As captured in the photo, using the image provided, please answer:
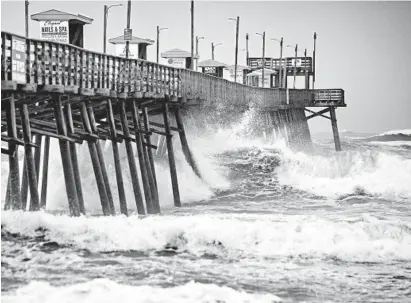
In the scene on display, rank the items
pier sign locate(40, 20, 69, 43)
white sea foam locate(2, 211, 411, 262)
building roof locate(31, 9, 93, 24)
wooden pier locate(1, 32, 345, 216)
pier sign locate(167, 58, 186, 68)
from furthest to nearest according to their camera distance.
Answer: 1. pier sign locate(167, 58, 186, 68)
2. building roof locate(31, 9, 93, 24)
3. pier sign locate(40, 20, 69, 43)
4. white sea foam locate(2, 211, 411, 262)
5. wooden pier locate(1, 32, 345, 216)

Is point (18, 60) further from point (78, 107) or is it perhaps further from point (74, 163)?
point (78, 107)

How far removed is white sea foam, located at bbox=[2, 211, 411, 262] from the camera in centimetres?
1844

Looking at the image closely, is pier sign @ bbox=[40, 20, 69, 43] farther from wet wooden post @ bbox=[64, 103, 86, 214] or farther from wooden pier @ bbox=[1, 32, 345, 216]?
wet wooden post @ bbox=[64, 103, 86, 214]

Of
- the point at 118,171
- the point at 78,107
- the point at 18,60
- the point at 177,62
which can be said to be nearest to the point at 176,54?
the point at 177,62

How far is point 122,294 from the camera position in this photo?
14.9 m

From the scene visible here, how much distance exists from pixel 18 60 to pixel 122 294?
517 centimetres

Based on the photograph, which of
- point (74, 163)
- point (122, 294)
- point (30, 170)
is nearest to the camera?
point (122, 294)

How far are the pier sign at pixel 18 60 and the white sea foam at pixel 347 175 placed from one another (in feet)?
62.8

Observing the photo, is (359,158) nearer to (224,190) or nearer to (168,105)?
(224,190)

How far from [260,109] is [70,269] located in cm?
3708

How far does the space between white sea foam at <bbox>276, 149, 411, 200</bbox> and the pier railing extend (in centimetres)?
510

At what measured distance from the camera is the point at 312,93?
6481cm

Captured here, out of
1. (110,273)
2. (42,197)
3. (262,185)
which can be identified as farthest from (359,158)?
(110,273)

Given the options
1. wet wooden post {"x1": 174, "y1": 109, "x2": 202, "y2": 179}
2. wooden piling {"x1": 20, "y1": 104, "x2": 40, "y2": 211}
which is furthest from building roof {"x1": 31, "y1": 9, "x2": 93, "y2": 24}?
wet wooden post {"x1": 174, "y1": 109, "x2": 202, "y2": 179}
